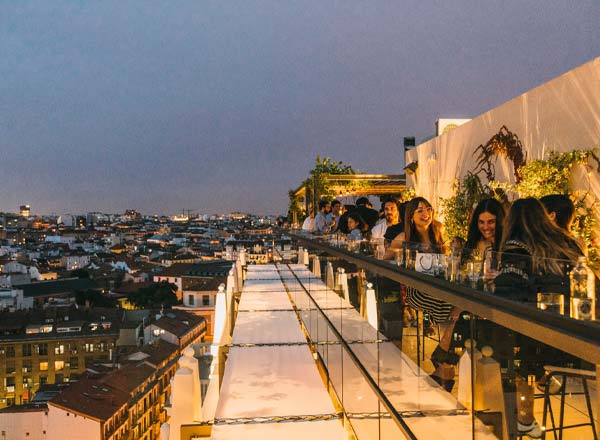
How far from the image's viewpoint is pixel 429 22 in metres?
28.7

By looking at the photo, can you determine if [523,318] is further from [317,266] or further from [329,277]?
[317,266]

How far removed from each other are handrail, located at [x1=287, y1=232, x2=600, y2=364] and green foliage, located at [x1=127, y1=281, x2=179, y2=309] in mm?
52550

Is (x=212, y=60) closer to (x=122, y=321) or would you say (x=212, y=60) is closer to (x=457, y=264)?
(x=122, y=321)

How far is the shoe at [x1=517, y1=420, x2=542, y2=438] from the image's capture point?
946mm

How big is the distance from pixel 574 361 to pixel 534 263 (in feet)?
1.14

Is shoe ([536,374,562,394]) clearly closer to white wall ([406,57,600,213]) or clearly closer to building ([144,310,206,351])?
white wall ([406,57,600,213])

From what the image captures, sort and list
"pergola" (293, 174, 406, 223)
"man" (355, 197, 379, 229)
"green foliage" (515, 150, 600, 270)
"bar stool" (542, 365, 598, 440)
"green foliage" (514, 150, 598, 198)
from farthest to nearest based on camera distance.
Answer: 1. "pergola" (293, 174, 406, 223)
2. "green foliage" (514, 150, 598, 198)
3. "green foliage" (515, 150, 600, 270)
4. "man" (355, 197, 379, 229)
5. "bar stool" (542, 365, 598, 440)

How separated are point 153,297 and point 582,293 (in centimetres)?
5409

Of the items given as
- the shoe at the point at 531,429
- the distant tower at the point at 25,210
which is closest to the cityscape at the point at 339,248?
the shoe at the point at 531,429

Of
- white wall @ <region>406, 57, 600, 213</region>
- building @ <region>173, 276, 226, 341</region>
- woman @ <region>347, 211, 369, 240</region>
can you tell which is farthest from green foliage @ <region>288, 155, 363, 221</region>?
building @ <region>173, 276, 226, 341</region>

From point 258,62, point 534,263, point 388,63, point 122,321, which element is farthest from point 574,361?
point 258,62

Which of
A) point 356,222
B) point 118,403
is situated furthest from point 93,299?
point 356,222

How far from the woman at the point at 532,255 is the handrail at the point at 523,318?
35 mm

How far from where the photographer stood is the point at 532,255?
1430mm
